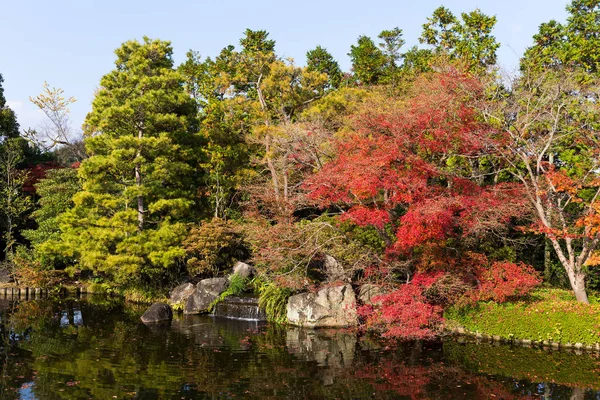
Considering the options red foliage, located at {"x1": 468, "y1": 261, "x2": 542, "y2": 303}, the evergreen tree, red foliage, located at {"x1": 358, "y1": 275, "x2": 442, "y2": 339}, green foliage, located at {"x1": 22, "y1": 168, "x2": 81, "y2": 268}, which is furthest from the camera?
green foliage, located at {"x1": 22, "y1": 168, "x2": 81, "y2": 268}

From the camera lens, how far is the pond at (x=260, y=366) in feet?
34.6

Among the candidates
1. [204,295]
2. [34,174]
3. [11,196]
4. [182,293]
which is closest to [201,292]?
[204,295]

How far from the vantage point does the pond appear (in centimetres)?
1053

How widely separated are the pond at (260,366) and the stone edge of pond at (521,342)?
56cm

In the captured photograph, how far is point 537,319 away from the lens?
14.8m

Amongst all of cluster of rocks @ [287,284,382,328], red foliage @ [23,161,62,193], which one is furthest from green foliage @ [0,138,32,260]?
cluster of rocks @ [287,284,382,328]

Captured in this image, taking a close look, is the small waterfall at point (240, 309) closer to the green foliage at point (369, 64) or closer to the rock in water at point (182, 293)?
the rock in water at point (182, 293)

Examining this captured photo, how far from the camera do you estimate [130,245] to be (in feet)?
66.9

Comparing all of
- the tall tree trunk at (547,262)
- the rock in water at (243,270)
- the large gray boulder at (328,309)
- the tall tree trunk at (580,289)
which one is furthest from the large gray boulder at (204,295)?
the tall tree trunk at (547,262)

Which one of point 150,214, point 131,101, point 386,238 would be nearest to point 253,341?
point 386,238

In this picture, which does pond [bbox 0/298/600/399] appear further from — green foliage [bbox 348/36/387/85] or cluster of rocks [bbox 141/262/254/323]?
green foliage [bbox 348/36/387/85]

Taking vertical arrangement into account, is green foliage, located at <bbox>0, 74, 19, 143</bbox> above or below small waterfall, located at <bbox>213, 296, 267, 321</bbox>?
above

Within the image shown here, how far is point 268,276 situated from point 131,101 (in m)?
9.40

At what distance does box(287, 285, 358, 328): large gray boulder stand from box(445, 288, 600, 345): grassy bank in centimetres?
332
